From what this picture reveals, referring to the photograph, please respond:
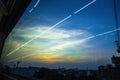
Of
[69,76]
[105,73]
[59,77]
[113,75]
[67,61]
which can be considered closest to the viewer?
[113,75]

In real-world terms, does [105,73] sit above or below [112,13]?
below

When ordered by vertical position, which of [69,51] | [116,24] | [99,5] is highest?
[99,5]

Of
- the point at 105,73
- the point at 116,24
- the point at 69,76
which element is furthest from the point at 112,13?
the point at 69,76

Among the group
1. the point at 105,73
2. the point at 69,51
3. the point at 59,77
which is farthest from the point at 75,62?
the point at 105,73

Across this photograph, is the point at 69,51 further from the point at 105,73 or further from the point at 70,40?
the point at 105,73

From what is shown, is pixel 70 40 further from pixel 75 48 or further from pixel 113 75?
pixel 113 75

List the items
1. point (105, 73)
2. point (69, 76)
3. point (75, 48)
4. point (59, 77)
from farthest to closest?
point (75, 48) → point (59, 77) → point (69, 76) → point (105, 73)

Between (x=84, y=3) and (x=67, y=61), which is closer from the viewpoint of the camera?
(x=84, y=3)

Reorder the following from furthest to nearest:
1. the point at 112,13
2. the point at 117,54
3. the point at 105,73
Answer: the point at 112,13
the point at 117,54
the point at 105,73

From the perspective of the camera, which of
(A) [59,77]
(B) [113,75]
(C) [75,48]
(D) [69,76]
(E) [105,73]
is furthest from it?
(C) [75,48]
